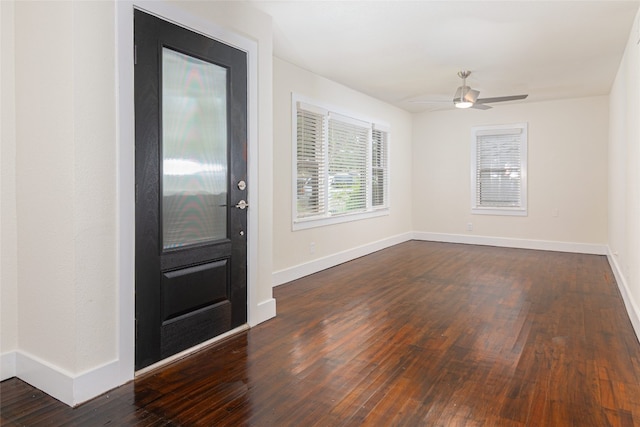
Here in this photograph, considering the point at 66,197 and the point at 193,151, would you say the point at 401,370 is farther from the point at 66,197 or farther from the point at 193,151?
the point at 66,197

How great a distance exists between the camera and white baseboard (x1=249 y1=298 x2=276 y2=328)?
3375 mm

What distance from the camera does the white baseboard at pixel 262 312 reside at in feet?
11.1

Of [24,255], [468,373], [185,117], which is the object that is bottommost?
[468,373]

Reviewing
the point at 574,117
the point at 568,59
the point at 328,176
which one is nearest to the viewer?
the point at 568,59

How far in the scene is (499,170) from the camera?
766cm

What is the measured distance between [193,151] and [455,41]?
2.90m

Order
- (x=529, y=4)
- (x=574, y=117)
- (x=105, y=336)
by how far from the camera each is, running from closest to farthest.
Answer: (x=105, y=336), (x=529, y=4), (x=574, y=117)

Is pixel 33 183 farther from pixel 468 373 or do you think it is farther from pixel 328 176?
pixel 328 176

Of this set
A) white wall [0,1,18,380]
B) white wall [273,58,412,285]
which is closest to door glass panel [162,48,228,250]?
white wall [0,1,18,380]

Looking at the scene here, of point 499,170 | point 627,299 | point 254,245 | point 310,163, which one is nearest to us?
point 254,245

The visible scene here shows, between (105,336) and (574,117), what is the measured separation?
741cm

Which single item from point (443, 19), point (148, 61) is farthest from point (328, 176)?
point (148, 61)

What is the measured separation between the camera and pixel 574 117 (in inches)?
274

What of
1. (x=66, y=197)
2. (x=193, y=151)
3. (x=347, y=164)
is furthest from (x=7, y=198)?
(x=347, y=164)
